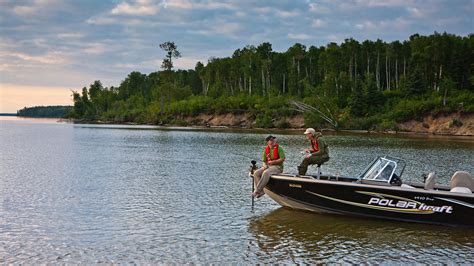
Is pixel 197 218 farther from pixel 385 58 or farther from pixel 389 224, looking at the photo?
pixel 385 58

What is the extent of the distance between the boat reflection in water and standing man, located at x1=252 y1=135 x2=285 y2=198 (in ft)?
2.98

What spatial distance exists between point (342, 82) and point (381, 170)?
255 ft

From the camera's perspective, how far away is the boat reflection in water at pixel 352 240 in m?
10.9

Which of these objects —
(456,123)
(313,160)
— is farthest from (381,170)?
(456,123)

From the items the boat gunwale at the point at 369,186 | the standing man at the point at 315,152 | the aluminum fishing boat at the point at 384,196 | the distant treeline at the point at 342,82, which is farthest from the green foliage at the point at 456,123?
the boat gunwale at the point at 369,186

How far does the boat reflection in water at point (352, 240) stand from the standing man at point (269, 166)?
908mm

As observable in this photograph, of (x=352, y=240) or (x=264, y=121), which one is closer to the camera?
(x=352, y=240)

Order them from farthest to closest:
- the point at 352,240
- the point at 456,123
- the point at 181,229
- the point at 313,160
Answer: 1. the point at 456,123
2. the point at 313,160
3. the point at 181,229
4. the point at 352,240

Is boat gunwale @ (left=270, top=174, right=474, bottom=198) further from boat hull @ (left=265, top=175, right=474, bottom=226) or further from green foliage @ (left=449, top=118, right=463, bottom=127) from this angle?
green foliage @ (left=449, top=118, right=463, bottom=127)

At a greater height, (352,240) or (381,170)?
(381,170)

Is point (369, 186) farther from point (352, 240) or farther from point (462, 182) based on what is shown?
point (462, 182)

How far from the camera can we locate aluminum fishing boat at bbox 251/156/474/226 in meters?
12.9

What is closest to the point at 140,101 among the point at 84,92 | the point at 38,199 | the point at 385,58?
the point at 84,92

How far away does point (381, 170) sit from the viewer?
1410cm
